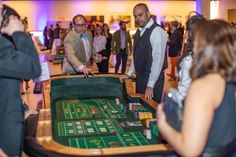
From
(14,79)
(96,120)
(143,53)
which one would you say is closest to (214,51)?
(14,79)

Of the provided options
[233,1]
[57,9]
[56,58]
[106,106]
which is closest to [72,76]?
[106,106]

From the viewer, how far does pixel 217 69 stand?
1.42 metres

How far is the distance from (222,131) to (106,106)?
2.19 metres

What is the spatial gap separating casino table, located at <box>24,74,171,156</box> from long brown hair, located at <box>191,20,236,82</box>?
2.20ft

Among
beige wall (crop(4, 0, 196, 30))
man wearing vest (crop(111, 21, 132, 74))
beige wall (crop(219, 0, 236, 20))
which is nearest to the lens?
beige wall (crop(219, 0, 236, 20))

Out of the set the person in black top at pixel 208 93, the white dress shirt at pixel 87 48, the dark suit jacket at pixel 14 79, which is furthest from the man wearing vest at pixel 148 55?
the person in black top at pixel 208 93

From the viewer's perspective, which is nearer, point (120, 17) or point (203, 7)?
point (203, 7)

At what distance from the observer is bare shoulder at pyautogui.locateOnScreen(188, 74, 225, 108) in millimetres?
1370

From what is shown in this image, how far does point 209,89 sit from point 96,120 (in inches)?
70.8

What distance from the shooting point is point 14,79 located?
1970 mm

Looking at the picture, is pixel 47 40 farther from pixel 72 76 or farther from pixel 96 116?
pixel 96 116

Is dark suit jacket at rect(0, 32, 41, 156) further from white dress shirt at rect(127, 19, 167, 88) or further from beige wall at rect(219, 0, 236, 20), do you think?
beige wall at rect(219, 0, 236, 20)

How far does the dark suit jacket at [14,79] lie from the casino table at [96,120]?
0.47 feet

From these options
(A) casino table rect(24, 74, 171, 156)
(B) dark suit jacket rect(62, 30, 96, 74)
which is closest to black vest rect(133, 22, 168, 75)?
(A) casino table rect(24, 74, 171, 156)
